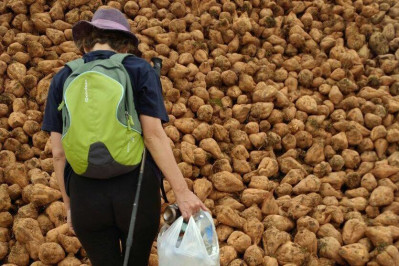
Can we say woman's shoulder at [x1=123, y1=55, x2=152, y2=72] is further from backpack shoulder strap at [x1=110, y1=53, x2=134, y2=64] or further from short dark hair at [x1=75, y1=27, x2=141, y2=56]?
short dark hair at [x1=75, y1=27, x2=141, y2=56]

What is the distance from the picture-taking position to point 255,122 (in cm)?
342

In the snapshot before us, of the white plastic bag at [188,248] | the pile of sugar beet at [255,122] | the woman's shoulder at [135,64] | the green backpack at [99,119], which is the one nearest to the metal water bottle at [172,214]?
the white plastic bag at [188,248]

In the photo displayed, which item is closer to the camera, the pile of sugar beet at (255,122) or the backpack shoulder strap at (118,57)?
the backpack shoulder strap at (118,57)

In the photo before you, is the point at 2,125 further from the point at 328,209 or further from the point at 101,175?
the point at 328,209

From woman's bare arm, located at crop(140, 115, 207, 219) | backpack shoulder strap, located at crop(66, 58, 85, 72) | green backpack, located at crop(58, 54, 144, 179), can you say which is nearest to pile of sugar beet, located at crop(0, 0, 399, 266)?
woman's bare arm, located at crop(140, 115, 207, 219)

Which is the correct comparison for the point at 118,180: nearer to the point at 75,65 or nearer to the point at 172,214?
the point at 172,214

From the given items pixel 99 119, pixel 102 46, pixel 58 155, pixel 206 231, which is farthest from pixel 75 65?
pixel 206 231

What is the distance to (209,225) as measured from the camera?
6.00 feet

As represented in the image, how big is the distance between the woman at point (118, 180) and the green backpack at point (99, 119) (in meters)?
0.06

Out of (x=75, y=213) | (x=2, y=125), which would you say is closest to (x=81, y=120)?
(x=75, y=213)

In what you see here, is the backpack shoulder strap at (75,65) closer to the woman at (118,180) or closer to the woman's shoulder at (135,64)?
the woman at (118,180)

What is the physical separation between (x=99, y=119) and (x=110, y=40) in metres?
0.38

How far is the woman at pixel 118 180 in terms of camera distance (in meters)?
1.67

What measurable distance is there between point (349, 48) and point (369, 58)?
228 mm
